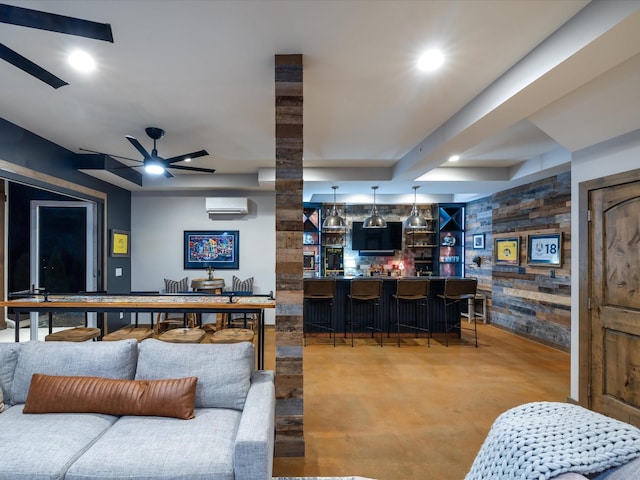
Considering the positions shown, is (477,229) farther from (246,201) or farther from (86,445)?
(86,445)

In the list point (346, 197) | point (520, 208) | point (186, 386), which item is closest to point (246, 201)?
point (346, 197)

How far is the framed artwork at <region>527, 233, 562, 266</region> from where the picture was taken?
473 centimetres

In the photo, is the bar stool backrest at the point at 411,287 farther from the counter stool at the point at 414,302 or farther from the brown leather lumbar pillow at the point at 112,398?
the brown leather lumbar pillow at the point at 112,398

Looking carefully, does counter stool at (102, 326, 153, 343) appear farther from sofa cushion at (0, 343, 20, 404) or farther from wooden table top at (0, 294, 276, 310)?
sofa cushion at (0, 343, 20, 404)

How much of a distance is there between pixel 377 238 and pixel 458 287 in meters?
2.76

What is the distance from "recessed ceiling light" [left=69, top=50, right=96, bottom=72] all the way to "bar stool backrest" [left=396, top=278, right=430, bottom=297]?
434 centimetres

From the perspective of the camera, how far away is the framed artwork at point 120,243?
552cm

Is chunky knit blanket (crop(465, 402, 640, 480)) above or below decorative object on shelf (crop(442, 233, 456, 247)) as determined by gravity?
below

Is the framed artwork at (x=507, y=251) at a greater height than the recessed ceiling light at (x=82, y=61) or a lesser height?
lesser

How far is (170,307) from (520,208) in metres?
5.62

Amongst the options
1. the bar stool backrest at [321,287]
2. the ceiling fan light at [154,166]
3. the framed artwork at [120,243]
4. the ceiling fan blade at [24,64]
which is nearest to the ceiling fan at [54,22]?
the ceiling fan blade at [24,64]

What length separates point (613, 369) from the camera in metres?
2.63

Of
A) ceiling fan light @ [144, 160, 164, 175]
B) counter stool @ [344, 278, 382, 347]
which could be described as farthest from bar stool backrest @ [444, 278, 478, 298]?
ceiling fan light @ [144, 160, 164, 175]

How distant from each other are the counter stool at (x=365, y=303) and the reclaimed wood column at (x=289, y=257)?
2.71 metres
